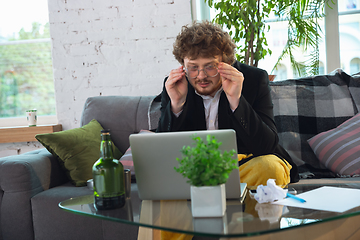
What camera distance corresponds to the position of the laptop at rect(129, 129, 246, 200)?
2.80ft

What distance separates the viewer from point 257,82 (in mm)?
1595

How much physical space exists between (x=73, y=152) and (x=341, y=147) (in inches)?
58.0

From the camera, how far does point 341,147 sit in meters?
1.70

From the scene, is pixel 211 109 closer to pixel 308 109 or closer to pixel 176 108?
pixel 176 108

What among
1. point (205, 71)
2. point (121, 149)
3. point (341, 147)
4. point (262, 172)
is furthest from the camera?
point (121, 149)

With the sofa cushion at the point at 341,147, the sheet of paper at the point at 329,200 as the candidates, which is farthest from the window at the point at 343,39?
the sheet of paper at the point at 329,200

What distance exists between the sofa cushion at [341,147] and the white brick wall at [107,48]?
1.34 metres

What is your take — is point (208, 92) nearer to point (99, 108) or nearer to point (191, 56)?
point (191, 56)

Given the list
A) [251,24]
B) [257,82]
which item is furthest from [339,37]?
[257,82]

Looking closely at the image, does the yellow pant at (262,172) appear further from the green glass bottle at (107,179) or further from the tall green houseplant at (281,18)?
the tall green houseplant at (281,18)

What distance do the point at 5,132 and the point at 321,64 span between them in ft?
8.95

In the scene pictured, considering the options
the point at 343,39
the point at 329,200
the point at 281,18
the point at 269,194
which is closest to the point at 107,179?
the point at 269,194

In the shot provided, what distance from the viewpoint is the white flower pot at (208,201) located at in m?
0.75

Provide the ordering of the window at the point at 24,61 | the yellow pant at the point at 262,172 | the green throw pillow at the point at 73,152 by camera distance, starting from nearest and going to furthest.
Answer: the yellow pant at the point at 262,172, the green throw pillow at the point at 73,152, the window at the point at 24,61
